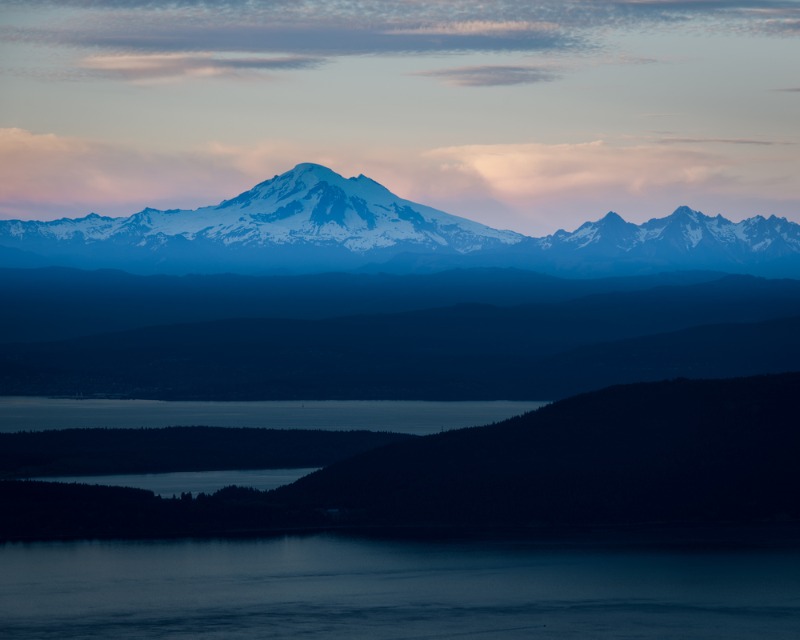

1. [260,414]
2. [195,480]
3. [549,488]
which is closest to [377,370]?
[260,414]

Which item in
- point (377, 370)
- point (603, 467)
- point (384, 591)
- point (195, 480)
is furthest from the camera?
point (377, 370)

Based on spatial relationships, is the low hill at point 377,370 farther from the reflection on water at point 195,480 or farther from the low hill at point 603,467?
the low hill at point 603,467

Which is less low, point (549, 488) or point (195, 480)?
point (195, 480)

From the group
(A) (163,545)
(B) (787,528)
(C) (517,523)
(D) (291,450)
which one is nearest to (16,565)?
(A) (163,545)

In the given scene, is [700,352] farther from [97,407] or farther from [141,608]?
[141,608]

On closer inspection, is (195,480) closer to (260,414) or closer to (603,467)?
(603,467)

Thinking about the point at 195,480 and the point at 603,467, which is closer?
the point at 603,467

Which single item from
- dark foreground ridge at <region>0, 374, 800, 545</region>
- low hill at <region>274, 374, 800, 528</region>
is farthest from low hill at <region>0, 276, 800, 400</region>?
dark foreground ridge at <region>0, 374, 800, 545</region>

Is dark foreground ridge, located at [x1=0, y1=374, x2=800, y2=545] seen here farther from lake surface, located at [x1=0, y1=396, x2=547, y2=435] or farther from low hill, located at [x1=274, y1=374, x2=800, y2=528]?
lake surface, located at [x1=0, y1=396, x2=547, y2=435]
